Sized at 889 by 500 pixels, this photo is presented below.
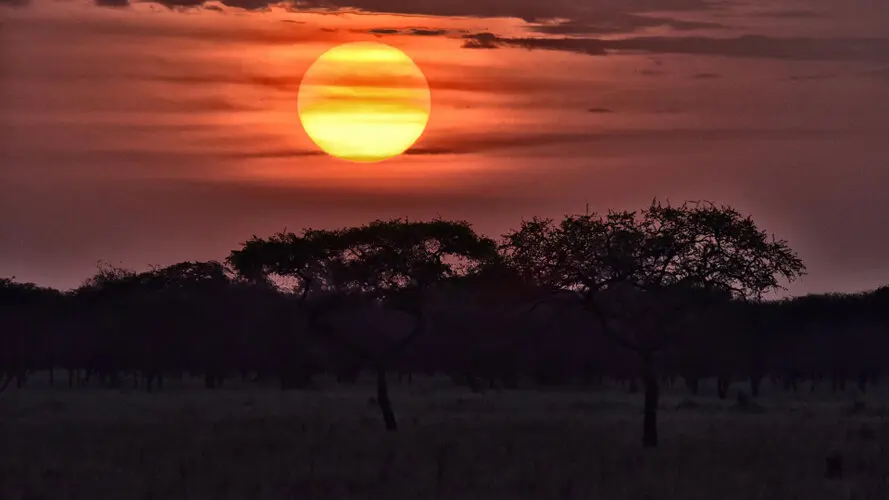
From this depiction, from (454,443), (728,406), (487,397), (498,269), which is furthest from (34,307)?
(454,443)

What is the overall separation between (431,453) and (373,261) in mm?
17551

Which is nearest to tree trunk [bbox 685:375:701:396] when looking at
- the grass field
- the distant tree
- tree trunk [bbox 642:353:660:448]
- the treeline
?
the treeline

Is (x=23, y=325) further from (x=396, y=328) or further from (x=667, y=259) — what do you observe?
(x=667, y=259)

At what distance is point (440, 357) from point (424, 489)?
9538 centimetres

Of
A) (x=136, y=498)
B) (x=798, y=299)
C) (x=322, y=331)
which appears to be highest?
(x=798, y=299)

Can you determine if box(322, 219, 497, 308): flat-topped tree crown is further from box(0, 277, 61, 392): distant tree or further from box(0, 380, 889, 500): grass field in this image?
box(0, 277, 61, 392): distant tree

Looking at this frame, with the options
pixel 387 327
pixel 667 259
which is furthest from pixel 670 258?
pixel 387 327

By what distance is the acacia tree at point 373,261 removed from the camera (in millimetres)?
60312

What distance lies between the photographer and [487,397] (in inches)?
3757

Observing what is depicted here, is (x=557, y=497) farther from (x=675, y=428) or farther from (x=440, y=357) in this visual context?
(x=440, y=357)

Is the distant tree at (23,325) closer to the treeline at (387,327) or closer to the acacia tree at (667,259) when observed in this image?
the treeline at (387,327)

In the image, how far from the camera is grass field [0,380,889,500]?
109 feet

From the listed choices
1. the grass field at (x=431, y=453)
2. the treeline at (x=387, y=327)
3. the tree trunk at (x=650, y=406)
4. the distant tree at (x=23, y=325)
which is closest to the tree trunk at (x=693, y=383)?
the treeline at (x=387, y=327)

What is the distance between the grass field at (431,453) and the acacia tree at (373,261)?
5492 mm
